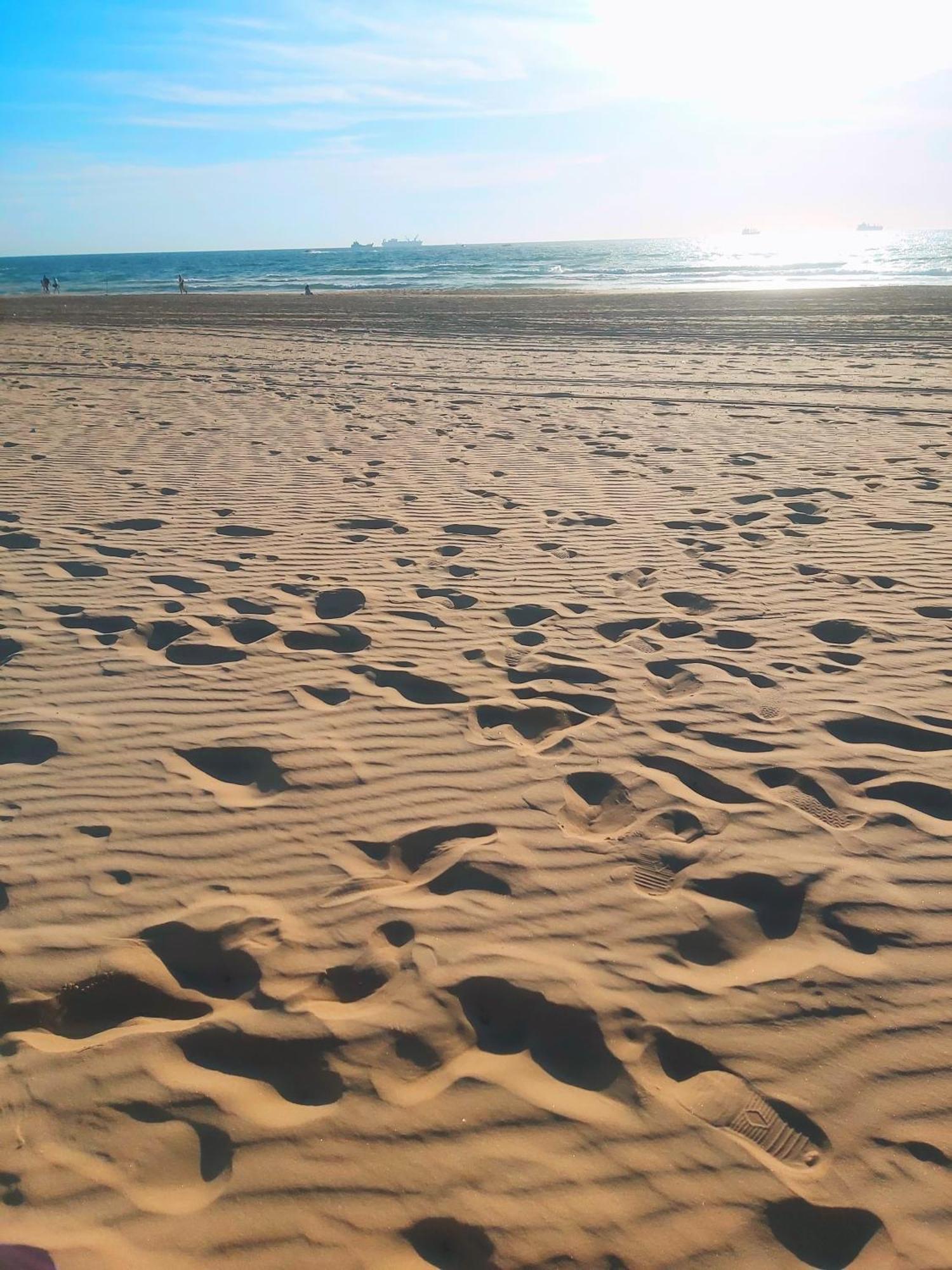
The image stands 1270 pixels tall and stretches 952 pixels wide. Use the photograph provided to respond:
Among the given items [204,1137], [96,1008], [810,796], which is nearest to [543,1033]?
[204,1137]

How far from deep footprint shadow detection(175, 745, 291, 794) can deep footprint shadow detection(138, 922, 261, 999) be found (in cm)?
71

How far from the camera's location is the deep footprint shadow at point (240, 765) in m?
3.18

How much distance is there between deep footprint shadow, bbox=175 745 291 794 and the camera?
3176mm

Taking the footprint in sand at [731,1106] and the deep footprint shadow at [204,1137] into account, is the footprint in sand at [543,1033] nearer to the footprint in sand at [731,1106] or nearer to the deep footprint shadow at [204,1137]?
the footprint in sand at [731,1106]

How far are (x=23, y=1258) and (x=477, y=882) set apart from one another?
1423mm

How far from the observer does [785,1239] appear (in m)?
1.75

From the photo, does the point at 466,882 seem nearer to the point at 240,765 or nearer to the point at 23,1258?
the point at 240,765

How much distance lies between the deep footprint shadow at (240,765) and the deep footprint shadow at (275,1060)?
106 cm

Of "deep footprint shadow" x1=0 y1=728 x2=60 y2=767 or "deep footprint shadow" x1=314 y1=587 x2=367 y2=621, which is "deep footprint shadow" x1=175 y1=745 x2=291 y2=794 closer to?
"deep footprint shadow" x1=0 y1=728 x2=60 y2=767

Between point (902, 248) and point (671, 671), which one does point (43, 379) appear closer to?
point (671, 671)

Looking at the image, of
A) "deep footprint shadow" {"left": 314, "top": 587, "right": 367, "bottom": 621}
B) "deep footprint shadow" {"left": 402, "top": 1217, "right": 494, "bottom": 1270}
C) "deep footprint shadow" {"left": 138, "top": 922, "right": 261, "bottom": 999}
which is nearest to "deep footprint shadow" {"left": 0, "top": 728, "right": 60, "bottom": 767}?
"deep footprint shadow" {"left": 138, "top": 922, "right": 261, "bottom": 999}

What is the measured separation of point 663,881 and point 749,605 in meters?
2.34

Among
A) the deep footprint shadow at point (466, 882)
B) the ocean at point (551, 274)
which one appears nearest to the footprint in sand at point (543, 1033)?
the deep footprint shadow at point (466, 882)

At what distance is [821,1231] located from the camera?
5.77ft
